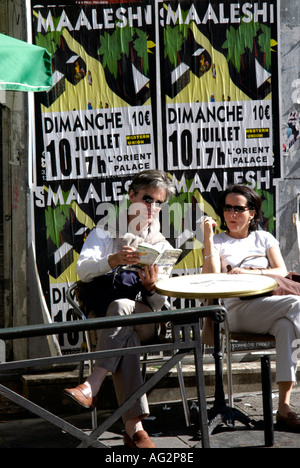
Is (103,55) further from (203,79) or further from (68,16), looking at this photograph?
(203,79)

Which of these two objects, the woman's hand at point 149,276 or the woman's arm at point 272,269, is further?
the woman's arm at point 272,269

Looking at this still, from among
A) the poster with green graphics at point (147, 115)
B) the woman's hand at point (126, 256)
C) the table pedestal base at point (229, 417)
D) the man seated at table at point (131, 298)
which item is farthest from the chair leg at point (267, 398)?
the poster with green graphics at point (147, 115)

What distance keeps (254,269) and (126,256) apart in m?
1.09

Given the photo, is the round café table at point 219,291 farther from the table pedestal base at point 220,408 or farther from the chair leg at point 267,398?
the chair leg at point 267,398

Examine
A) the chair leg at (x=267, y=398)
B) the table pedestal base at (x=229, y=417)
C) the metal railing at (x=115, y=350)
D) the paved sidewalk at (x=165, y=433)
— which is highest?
the metal railing at (x=115, y=350)

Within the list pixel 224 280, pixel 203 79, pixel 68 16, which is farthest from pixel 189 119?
pixel 224 280

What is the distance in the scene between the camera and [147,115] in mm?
5684

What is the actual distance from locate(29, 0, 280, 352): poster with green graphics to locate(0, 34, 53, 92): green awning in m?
1.15

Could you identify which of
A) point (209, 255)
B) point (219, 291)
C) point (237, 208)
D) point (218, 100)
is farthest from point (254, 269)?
point (218, 100)

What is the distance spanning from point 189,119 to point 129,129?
0.52 meters

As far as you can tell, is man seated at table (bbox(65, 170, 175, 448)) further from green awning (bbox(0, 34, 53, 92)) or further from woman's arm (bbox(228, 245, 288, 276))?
green awning (bbox(0, 34, 53, 92))

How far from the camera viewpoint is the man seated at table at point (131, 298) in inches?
165

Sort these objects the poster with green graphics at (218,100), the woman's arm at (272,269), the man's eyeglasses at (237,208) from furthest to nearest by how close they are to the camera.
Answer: the poster with green graphics at (218,100) → the man's eyeglasses at (237,208) → the woman's arm at (272,269)

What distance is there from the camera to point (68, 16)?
5.53 metres
